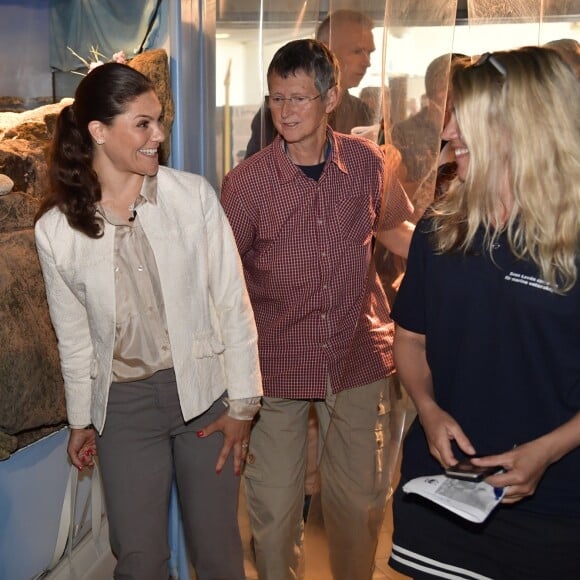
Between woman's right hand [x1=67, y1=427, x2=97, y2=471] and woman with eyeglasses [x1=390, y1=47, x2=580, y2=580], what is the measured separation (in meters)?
1.01

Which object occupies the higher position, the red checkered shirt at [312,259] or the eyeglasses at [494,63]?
the eyeglasses at [494,63]

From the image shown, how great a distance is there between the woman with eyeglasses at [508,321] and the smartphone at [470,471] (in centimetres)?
1

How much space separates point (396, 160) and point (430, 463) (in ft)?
3.37

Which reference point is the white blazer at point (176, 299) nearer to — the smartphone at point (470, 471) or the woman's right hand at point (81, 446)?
the woman's right hand at point (81, 446)

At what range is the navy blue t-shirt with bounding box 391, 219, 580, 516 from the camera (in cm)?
160

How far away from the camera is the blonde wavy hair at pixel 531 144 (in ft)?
5.16

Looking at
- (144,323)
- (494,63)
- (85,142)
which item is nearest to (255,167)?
(85,142)

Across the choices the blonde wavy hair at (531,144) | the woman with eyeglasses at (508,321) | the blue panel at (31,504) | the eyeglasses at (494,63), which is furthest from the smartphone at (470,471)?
the blue panel at (31,504)

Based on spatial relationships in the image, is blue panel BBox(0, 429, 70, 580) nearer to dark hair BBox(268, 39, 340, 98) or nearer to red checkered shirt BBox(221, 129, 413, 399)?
red checkered shirt BBox(221, 129, 413, 399)

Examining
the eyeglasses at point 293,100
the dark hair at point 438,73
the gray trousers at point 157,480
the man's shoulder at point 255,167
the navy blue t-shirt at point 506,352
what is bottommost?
the gray trousers at point 157,480

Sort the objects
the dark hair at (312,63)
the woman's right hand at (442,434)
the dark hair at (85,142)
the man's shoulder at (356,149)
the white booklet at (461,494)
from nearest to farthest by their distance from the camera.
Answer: the white booklet at (461,494) < the woman's right hand at (442,434) < the dark hair at (85,142) < the dark hair at (312,63) < the man's shoulder at (356,149)

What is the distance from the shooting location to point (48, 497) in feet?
9.11

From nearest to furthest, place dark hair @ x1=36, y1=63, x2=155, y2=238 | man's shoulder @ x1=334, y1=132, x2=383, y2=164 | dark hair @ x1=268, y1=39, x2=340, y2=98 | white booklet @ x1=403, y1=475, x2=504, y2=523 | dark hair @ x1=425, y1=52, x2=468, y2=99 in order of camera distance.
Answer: white booklet @ x1=403, y1=475, x2=504, y2=523 < dark hair @ x1=36, y1=63, x2=155, y2=238 < dark hair @ x1=425, y1=52, x2=468, y2=99 < dark hair @ x1=268, y1=39, x2=340, y2=98 < man's shoulder @ x1=334, y1=132, x2=383, y2=164

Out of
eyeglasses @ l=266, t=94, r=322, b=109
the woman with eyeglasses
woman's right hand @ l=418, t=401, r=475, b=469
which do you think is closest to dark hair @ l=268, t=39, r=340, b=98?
eyeglasses @ l=266, t=94, r=322, b=109
